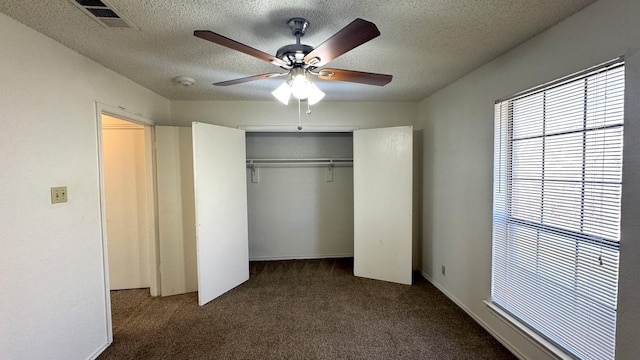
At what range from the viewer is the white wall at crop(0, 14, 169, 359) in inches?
60.2

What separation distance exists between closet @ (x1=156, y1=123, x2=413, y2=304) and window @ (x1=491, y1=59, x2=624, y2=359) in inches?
49.5

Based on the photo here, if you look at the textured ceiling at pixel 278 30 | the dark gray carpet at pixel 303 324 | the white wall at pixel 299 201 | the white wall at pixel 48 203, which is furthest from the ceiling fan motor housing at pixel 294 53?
the white wall at pixel 299 201

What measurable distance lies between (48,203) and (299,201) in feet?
9.38

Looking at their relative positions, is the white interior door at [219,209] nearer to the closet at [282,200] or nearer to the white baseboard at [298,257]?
the closet at [282,200]

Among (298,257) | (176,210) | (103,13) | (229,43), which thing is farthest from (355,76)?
(298,257)

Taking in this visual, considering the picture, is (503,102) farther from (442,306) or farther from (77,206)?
(77,206)

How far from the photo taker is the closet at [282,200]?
3.01 meters

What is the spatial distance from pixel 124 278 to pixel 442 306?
3.58 metres

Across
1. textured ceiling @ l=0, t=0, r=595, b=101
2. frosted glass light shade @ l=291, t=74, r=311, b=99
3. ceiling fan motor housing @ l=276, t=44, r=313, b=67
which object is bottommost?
frosted glass light shade @ l=291, t=74, r=311, b=99

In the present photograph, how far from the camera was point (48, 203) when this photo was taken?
1750 mm

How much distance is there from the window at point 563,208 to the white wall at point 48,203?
3.17 m

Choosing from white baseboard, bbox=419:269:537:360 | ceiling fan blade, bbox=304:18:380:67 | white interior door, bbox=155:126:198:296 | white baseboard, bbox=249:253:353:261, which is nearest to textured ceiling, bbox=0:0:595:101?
ceiling fan blade, bbox=304:18:380:67

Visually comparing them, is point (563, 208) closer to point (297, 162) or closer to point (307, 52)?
point (307, 52)

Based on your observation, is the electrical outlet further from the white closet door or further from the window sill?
the window sill
